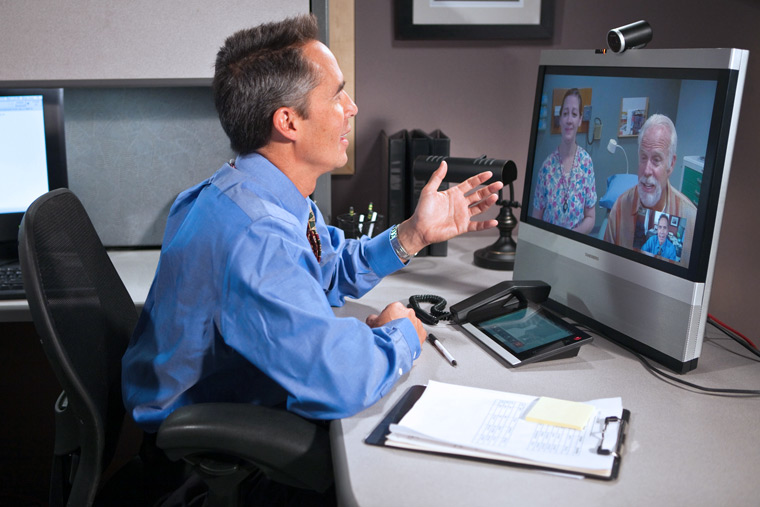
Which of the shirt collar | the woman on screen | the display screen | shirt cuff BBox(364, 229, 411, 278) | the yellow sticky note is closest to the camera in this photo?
the yellow sticky note

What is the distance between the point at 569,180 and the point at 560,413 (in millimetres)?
557

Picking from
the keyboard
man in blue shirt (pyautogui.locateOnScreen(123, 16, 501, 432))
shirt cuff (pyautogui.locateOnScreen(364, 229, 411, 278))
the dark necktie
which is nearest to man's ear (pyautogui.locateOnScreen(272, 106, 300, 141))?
man in blue shirt (pyautogui.locateOnScreen(123, 16, 501, 432))

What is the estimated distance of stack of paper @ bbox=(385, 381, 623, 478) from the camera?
871 mm

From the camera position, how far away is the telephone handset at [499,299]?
53.7 inches

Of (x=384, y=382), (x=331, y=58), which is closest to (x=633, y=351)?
(x=384, y=382)

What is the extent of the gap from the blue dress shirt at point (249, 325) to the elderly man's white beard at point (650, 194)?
1.51 ft

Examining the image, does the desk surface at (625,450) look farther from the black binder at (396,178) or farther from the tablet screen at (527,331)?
the black binder at (396,178)

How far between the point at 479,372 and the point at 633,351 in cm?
30

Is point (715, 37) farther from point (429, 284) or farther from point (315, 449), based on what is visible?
point (315, 449)

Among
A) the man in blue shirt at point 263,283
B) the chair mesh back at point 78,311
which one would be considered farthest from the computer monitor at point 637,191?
the chair mesh back at point 78,311

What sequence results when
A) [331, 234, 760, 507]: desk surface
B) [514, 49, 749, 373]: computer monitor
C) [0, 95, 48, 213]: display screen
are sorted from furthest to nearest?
[0, 95, 48, 213]: display screen < [514, 49, 749, 373]: computer monitor < [331, 234, 760, 507]: desk surface

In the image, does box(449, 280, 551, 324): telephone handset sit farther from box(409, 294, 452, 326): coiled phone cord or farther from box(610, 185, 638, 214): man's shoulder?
box(610, 185, 638, 214): man's shoulder

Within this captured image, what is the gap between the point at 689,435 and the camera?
95 centimetres

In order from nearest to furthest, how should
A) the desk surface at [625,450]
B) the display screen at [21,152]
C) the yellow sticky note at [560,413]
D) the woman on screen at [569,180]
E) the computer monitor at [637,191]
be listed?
the desk surface at [625,450] → the yellow sticky note at [560,413] → the computer monitor at [637,191] → the woman on screen at [569,180] → the display screen at [21,152]
